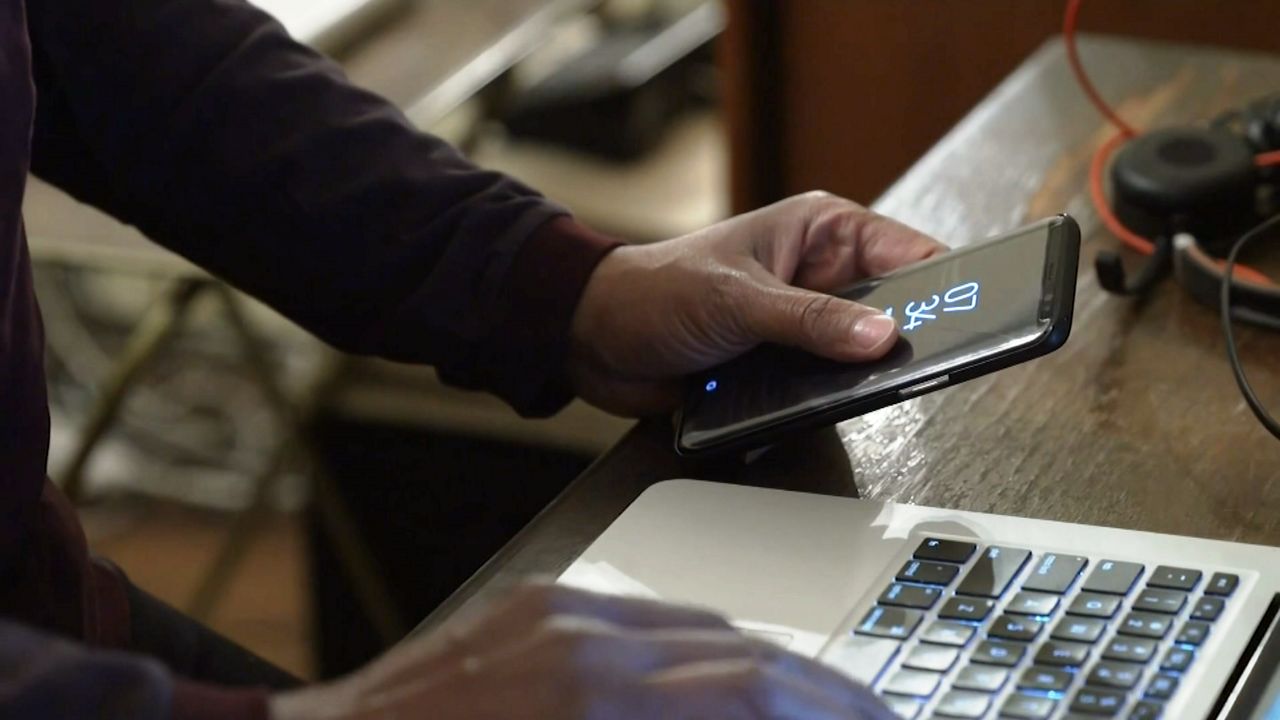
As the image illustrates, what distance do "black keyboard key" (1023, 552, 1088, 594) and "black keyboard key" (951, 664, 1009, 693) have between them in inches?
1.9

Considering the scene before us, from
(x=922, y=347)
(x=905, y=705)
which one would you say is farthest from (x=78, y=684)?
(x=922, y=347)

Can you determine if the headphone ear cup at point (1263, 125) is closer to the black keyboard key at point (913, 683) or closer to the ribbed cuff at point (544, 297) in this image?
the ribbed cuff at point (544, 297)

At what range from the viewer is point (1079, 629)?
530mm

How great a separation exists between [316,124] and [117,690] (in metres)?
0.40

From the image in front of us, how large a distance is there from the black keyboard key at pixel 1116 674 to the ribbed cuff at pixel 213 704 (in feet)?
0.80

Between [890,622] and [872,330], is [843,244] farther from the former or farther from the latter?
[890,622]

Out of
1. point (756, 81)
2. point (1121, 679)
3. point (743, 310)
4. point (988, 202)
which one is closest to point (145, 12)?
point (743, 310)

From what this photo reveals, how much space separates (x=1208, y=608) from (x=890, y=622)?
100 millimetres

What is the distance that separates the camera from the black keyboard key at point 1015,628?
20.9 inches

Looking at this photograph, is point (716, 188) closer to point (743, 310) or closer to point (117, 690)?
point (743, 310)

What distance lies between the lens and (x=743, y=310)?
700mm

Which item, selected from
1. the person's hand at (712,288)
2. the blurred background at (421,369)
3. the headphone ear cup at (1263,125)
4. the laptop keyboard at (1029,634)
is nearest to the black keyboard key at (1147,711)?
the laptop keyboard at (1029,634)

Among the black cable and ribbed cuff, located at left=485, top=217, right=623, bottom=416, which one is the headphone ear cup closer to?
the black cable

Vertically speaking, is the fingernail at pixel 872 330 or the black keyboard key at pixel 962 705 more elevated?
the fingernail at pixel 872 330
